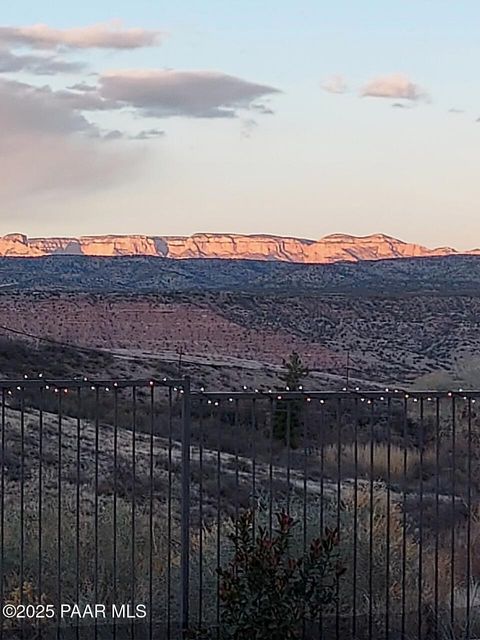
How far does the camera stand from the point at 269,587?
27.8 feet

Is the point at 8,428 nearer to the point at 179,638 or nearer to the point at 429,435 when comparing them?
the point at 429,435

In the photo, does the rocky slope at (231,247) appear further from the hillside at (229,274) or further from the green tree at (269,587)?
the green tree at (269,587)

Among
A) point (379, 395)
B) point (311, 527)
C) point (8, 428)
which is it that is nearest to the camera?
point (379, 395)

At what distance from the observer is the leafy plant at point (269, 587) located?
8.45 metres

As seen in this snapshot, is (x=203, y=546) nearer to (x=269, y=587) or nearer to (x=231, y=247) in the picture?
(x=269, y=587)

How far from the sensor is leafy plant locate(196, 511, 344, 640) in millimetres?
8453

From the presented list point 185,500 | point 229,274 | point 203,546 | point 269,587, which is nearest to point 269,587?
point 269,587

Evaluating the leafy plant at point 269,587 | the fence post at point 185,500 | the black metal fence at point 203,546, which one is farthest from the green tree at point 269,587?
the fence post at point 185,500

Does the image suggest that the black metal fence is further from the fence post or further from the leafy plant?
the leafy plant

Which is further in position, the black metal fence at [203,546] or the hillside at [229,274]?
the hillside at [229,274]

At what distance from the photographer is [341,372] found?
51750mm

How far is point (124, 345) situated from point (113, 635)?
52.8 m

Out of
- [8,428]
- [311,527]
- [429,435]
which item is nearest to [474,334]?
[429,435]

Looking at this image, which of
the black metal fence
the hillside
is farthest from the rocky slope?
the black metal fence
